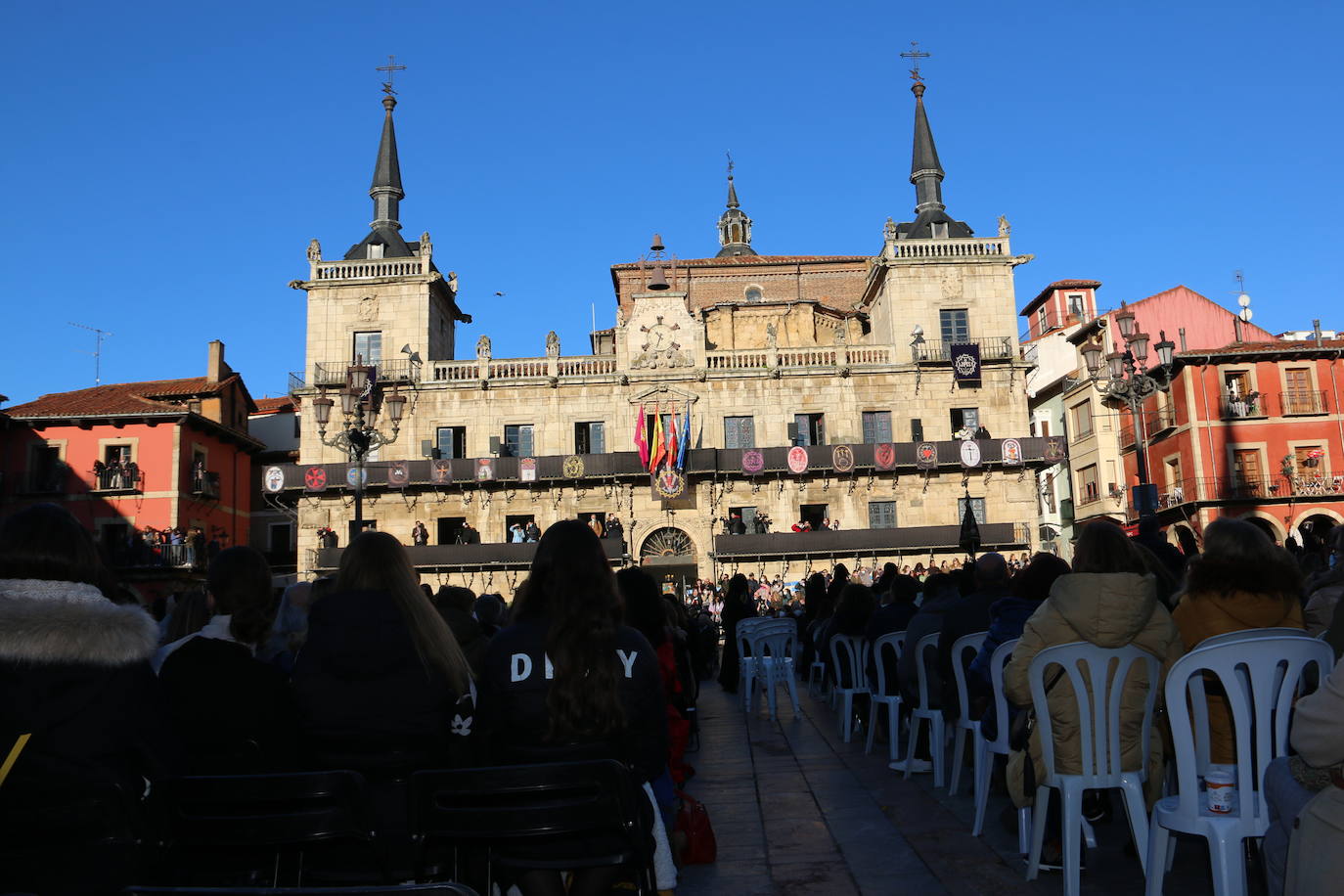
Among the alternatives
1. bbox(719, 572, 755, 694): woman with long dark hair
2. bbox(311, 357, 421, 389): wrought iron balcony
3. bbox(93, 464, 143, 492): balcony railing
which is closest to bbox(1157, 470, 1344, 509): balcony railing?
bbox(719, 572, 755, 694): woman with long dark hair

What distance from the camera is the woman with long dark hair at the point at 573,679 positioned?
3.60 meters

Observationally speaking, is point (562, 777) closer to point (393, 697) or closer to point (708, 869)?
point (393, 697)

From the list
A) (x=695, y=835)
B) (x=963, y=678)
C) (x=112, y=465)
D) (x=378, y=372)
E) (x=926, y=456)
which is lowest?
(x=695, y=835)

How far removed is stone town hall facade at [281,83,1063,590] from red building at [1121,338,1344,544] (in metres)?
5.02

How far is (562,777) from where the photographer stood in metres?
3.07

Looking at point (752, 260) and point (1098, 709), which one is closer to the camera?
point (1098, 709)

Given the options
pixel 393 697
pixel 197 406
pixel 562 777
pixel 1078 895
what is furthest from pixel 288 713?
pixel 197 406

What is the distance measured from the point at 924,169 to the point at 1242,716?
1481 inches

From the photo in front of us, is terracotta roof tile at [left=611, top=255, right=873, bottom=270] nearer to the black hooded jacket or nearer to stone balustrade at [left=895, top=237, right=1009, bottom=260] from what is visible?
stone balustrade at [left=895, top=237, right=1009, bottom=260]

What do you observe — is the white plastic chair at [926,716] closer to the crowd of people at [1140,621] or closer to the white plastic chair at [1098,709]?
the crowd of people at [1140,621]

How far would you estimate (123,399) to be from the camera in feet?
118

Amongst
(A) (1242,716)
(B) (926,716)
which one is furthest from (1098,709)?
(B) (926,716)

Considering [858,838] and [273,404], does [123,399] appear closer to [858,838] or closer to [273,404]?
[273,404]

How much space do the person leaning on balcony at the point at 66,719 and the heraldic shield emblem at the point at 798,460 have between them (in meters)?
30.0
